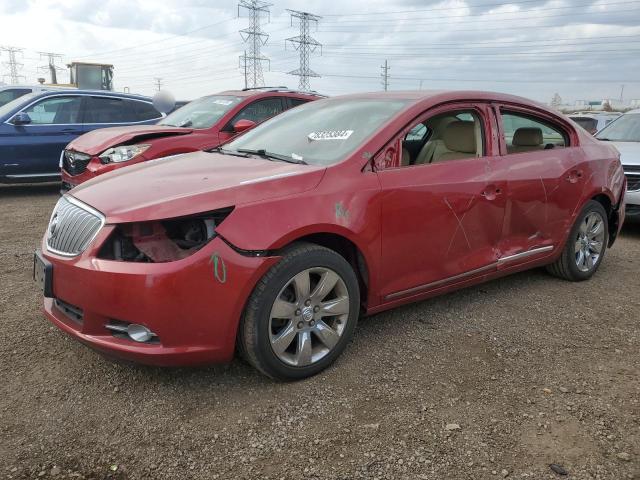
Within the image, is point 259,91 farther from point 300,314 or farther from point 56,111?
point 300,314

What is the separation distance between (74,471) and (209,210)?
1.23 metres

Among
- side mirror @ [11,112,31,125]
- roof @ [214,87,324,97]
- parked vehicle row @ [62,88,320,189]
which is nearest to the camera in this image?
parked vehicle row @ [62,88,320,189]

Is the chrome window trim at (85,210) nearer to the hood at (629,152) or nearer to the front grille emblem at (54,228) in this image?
the front grille emblem at (54,228)

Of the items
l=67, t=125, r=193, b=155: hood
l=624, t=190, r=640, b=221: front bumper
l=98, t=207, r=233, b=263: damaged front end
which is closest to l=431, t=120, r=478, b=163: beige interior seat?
l=98, t=207, r=233, b=263: damaged front end

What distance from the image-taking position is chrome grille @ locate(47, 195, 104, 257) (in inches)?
105

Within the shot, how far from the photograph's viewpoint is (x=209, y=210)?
8.54 feet

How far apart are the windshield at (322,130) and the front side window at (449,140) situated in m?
0.30

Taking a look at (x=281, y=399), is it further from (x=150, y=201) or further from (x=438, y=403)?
(x=150, y=201)

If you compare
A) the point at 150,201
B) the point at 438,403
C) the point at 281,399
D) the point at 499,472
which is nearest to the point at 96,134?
the point at 150,201

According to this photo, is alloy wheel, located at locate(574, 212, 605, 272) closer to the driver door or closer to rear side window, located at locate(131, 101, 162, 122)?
the driver door

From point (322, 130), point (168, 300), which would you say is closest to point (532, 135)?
point (322, 130)

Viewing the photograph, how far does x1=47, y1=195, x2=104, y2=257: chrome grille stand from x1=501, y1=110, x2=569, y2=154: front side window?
294cm

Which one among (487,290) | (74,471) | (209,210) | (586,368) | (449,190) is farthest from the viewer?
(487,290)

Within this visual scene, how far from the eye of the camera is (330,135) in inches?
136
